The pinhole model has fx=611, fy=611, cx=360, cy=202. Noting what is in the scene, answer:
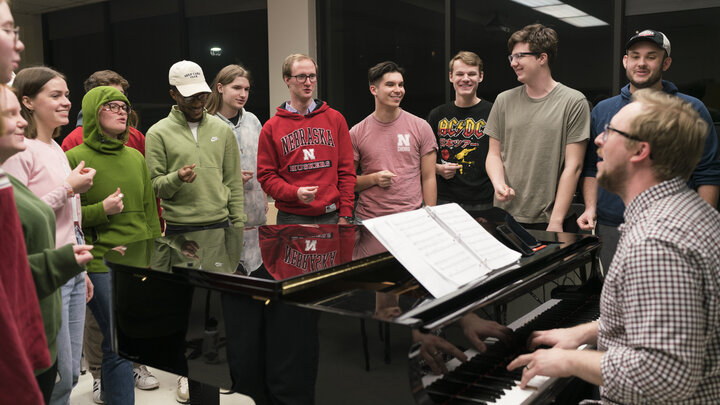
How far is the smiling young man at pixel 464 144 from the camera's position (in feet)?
11.6

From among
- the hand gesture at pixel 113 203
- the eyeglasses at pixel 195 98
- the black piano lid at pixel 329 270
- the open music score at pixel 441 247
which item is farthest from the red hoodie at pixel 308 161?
the open music score at pixel 441 247

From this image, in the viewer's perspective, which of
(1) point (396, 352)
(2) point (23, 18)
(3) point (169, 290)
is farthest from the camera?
(2) point (23, 18)

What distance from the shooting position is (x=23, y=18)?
8867mm

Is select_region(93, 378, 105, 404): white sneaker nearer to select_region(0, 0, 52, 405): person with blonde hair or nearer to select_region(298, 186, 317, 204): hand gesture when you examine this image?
select_region(298, 186, 317, 204): hand gesture

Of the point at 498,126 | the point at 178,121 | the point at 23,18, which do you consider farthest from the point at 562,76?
the point at 23,18

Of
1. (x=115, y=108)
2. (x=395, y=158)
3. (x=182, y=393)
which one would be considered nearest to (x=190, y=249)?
(x=115, y=108)

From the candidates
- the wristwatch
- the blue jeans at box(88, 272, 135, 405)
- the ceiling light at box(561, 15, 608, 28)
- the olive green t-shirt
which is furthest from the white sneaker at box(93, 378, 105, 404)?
the ceiling light at box(561, 15, 608, 28)

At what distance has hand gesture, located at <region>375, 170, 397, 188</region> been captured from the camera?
10.8 feet

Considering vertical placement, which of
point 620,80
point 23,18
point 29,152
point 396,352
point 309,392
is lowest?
point 309,392

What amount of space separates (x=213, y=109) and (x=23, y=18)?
665cm

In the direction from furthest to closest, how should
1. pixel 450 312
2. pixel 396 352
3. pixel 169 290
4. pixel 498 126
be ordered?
pixel 498 126 < pixel 169 290 < pixel 450 312 < pixel 396 352

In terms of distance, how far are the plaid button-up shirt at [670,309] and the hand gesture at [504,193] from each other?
1441mm

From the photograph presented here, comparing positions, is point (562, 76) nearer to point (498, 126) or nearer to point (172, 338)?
point (498, 126)

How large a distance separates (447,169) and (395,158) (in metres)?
0.32
